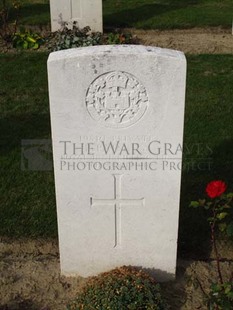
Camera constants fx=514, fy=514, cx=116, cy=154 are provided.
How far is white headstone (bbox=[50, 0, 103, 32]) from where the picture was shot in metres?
9.23

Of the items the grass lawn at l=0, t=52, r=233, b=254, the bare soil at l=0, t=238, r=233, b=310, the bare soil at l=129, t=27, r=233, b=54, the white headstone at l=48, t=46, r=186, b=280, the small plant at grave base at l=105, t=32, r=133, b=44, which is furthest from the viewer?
the bare soil at l=129, t=27, r=233, b=54

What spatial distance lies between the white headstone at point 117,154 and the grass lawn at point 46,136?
0.75 meters

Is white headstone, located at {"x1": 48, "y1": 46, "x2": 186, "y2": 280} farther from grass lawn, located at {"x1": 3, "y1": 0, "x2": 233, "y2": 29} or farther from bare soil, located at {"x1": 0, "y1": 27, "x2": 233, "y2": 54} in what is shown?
grass lawn, located at {"x1": 3, "y1": 0, "x2": 233, "y2": 29}

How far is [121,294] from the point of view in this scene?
11.0 ft

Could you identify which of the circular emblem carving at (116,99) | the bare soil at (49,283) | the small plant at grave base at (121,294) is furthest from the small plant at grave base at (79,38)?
the small plant at grave base at (121,294)

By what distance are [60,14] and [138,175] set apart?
6453mm

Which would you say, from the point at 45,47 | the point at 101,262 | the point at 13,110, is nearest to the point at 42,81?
the point at 13,110

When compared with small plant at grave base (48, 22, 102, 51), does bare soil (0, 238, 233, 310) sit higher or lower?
lower

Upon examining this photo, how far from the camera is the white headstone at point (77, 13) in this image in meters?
9.23

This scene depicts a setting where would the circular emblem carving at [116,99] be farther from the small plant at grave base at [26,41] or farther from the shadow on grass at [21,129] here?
the small plant at grave base at [26,41]

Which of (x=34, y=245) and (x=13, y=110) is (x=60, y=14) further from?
(x=34, y=245)

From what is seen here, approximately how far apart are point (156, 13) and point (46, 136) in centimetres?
596

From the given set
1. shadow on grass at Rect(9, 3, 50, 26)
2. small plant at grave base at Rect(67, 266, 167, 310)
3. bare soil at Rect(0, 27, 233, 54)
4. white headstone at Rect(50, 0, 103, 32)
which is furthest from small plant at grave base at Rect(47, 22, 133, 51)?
small plant at grave base at Rect(67, 266, 167, 310)

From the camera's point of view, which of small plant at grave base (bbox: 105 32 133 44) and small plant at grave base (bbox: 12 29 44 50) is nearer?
small plant at grave base (bbox: 105 32 133 44)
